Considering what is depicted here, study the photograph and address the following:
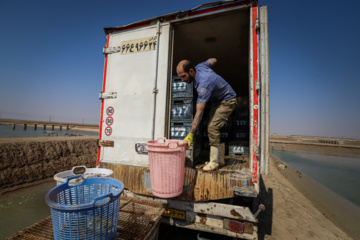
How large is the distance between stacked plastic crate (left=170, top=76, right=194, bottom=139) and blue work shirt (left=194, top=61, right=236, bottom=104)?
414mm

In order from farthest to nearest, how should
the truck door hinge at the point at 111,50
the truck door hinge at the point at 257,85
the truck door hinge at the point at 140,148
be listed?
the truck door hinge at the point at 111,50 → the truck door hinge at the point at 140,148 → the truck door hinge at the point at 257,85

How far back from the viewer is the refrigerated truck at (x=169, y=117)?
2.39 metres

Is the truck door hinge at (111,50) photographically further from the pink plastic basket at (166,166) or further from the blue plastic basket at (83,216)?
the blue plastic basket at (83,216)

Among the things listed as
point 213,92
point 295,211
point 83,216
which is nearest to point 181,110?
point 213,92

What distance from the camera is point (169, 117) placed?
3.09 metres

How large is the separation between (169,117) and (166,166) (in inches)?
44.1

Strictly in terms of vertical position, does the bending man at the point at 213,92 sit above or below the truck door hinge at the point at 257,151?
above

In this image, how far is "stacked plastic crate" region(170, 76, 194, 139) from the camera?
328 cm

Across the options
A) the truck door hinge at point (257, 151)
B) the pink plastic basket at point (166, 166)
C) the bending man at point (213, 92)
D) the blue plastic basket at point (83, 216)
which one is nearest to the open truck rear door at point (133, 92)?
the bending man at point (213, 92)

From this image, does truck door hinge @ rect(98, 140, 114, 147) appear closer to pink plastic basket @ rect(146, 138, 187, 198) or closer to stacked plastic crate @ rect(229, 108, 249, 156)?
pink plastic basket @ rect(146, 138, 187, 198)

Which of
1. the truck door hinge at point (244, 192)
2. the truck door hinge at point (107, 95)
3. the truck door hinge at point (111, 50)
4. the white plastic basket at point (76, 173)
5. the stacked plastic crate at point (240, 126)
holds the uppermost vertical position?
the truck door hinge at point (111, 50)

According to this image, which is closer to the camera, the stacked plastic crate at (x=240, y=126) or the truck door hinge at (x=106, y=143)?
the truck door hinge at (x=106, y=143)

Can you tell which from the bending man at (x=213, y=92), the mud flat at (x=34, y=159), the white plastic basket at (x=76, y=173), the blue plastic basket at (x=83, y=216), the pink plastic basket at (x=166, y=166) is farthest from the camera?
the mud flat at (x=34, y=159)

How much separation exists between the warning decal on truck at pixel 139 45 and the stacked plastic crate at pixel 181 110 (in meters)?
0.81
